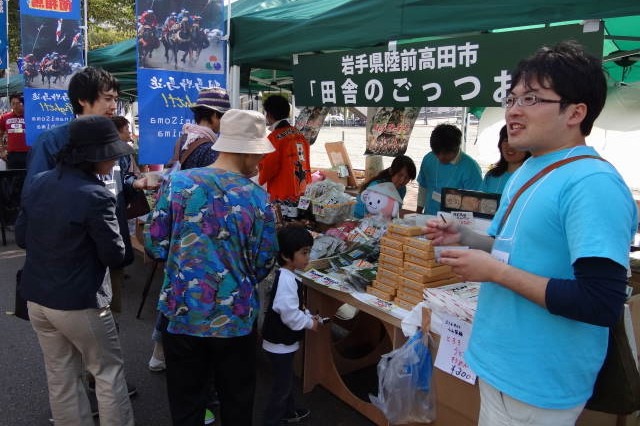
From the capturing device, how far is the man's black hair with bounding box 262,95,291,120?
4223mm

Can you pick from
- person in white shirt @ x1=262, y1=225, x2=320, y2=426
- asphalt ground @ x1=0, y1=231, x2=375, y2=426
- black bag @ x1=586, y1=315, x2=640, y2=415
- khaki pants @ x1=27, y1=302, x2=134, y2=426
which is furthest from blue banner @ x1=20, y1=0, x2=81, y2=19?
black bag @ x1=586, y1=315, x2=640, y2=415

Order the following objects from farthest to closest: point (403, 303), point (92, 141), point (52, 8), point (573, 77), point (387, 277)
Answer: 1. point (52, 8)
2. point (387, 277)
3. point (403, 303)
4. point (92, 141)
5. point (573, 77)

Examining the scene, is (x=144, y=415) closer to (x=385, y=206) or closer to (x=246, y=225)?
(x=246, y=225)

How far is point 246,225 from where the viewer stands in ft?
6.28

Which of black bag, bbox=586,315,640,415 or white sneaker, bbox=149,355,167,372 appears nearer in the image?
black bag, bbox=586,315,640,415

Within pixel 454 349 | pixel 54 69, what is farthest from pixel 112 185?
pixel 54 69

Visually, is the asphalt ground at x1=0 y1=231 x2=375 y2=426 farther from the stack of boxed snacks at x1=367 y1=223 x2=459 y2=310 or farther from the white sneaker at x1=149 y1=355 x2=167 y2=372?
the stack of boxed snacks at x1=367 y1=223 x2=459 y2=310

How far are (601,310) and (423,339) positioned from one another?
1.28 metres

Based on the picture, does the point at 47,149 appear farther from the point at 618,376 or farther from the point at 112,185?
the point at 618,376

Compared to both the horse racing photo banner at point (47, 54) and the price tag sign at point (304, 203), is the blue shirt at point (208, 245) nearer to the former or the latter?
the price tag sign at point (304, 203)

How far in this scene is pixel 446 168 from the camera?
13.4 ft

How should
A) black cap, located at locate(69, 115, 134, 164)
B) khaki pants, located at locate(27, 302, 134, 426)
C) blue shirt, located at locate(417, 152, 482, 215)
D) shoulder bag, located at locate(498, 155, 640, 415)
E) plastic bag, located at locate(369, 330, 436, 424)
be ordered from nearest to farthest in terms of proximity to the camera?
shoulder bag, located at locate(498, 155, 640, 415) → black cap, located at locate(69, 115, 134, 164) → khaki pants, located at locate(27, 302, 134, 426) → plastic bag, located at locate(369, 330, 436, 424) → blue shirt, located at locate(417, 152, 482, 215)

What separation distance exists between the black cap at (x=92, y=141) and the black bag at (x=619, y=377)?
6.26ft

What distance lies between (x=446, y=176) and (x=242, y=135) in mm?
2547
